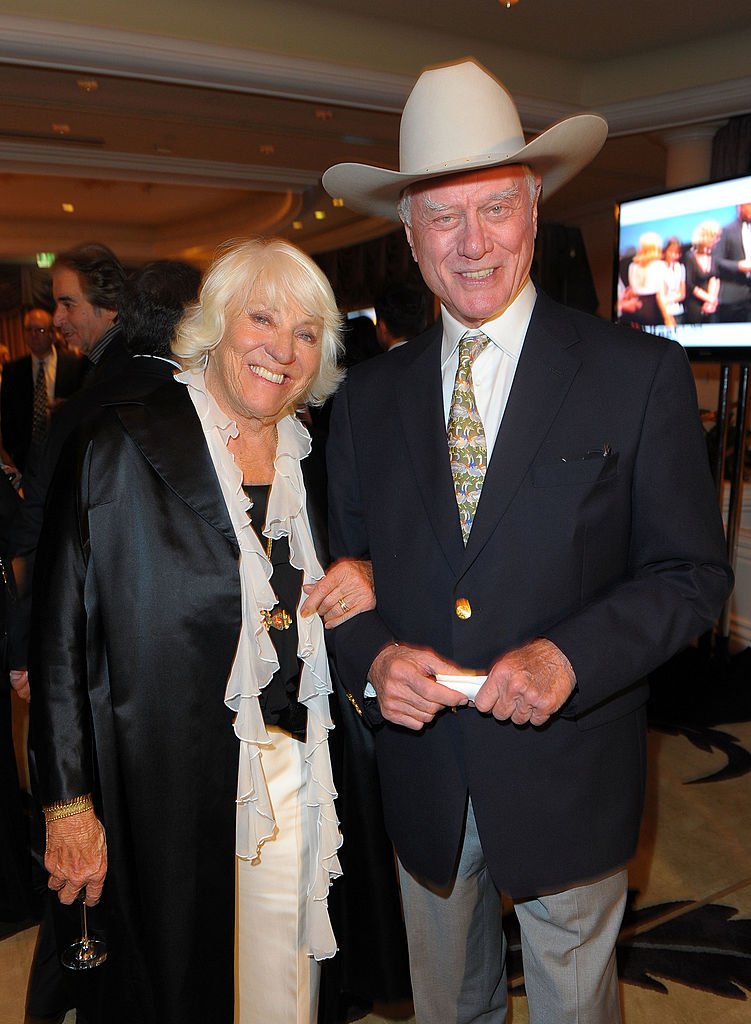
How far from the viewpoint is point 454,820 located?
151 centimetres

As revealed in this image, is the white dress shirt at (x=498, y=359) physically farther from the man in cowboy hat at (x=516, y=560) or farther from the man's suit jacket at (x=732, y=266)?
the man's suit jacket at (x=732, y=266)

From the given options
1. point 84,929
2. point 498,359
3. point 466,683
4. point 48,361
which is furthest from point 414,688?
point 48,361

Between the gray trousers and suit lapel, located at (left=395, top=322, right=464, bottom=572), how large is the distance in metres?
0.52

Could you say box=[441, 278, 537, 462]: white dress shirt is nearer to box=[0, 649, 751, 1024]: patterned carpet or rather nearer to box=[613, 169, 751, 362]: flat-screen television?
box=[0, 649, 751, 1024]: patterned carpet

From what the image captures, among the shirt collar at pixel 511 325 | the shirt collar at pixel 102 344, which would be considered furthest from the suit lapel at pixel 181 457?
the shirt collar at pixel 102 344

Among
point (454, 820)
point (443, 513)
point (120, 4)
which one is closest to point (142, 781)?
point (454, 820)

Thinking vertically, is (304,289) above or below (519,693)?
above

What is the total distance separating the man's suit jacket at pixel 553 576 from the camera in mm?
1371

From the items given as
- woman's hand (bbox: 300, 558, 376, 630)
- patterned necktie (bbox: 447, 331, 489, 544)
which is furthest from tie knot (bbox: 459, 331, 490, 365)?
woman's hand (bbox: 300, 558, 376, 630)

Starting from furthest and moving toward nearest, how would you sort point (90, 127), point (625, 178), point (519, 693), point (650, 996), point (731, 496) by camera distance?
1. point (625, 178)
2. point (90, 127)
3. point (731, 496)
4. point (650, 996)
5. point (519, 693)

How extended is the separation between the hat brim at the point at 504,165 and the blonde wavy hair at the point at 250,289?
158mm

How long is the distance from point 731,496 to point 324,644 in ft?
11.6

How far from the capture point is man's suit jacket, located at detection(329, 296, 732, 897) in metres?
1.37

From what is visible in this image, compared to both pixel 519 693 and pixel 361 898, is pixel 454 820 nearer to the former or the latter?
pixel 519 693
